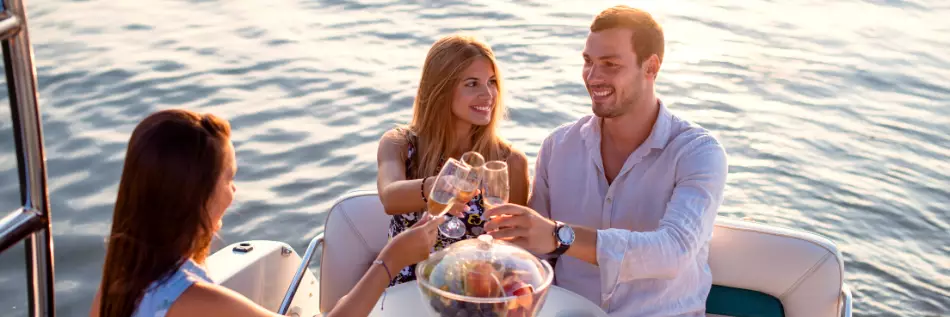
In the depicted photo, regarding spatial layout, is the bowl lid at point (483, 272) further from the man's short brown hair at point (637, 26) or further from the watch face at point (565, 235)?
the man's short brown hair at point (637, 26)

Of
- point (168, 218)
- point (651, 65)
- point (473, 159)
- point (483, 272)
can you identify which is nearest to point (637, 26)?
point (651, 65)

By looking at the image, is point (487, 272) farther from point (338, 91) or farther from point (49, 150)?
point (338, 91)

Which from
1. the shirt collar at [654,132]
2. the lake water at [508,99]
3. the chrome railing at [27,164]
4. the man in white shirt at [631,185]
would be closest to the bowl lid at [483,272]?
the man in white shirt at [631,185]

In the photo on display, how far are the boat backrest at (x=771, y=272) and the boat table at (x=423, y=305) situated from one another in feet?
2.62

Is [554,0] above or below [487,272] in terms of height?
below

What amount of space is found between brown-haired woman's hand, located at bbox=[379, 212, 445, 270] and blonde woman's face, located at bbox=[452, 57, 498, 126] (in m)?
0.97

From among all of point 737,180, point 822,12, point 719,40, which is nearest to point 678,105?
point 737,180

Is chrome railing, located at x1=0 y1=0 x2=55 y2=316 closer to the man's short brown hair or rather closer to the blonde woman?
the blonde woman

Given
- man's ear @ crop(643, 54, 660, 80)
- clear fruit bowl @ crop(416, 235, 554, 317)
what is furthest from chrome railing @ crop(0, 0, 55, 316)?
man's ear @ crop(643, 54, 660, 80)

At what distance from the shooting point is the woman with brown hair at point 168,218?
1912 mm

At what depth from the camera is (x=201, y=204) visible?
1.96m

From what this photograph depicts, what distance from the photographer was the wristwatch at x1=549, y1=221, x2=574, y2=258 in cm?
258

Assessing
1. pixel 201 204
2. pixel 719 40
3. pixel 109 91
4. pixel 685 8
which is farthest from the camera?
pixel 685 8

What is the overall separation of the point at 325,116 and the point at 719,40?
4.05 m
